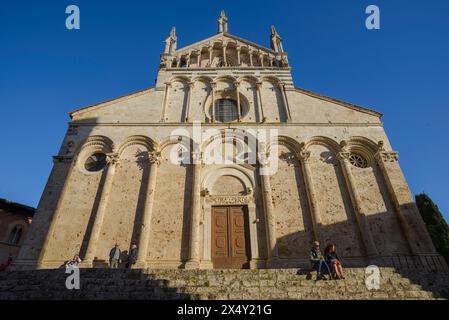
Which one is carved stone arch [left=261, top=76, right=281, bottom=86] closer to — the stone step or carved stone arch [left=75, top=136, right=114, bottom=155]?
carved stone arch [left=75, top=136, right=114, bottom=155]

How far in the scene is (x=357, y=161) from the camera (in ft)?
45.2

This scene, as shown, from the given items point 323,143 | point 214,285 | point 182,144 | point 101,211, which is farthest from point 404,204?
point 101,211

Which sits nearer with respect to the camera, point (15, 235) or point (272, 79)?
point (272, 79)

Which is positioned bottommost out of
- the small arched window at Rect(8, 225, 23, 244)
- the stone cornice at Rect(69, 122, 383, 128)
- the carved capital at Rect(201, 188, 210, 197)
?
the carved capital at Rect(201, 188, 210, 197)

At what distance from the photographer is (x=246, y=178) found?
43.0ft

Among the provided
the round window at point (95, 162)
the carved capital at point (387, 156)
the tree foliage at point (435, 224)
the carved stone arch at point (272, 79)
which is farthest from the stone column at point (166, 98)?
the tree foliage at point (435, 224)

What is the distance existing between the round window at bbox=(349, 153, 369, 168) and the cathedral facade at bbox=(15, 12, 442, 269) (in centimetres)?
7

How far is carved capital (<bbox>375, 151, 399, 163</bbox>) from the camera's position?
43.4 feet

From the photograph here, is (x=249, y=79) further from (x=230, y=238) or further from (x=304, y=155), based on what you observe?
(x=230, y=238)

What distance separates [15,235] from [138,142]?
1474 centimetres

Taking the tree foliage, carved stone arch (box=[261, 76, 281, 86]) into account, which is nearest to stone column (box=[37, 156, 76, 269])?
carved stone arch (box=[261, 76, 281, 86])

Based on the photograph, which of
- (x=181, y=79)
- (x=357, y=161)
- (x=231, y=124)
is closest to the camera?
(x=357, y=161)
